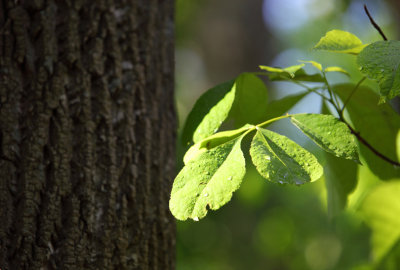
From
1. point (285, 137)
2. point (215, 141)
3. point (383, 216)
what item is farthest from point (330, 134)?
point (383, 216)

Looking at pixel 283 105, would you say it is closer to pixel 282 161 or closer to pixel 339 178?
pixel 339 178

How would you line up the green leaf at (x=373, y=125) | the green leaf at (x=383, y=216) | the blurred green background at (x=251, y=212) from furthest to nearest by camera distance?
the blurred green background at (x=251, y=212) → the green leaf at (x=383, y=216) → the green leaf at (x=373, y=125)

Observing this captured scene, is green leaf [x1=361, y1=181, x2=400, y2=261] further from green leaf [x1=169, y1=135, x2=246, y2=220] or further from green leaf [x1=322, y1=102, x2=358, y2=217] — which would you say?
green leaf [x1=169, y1=135, x2=246, y2=220]

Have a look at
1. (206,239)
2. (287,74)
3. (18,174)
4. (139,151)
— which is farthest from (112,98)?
(206,239)

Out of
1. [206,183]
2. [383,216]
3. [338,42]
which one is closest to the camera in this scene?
[206,183]

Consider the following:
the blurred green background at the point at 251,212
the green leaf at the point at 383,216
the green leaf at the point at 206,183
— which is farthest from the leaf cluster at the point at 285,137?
the blurred green background at the point at 251,212

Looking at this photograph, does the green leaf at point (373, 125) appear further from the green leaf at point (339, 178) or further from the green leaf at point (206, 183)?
the green leaf at point (206, 183)
